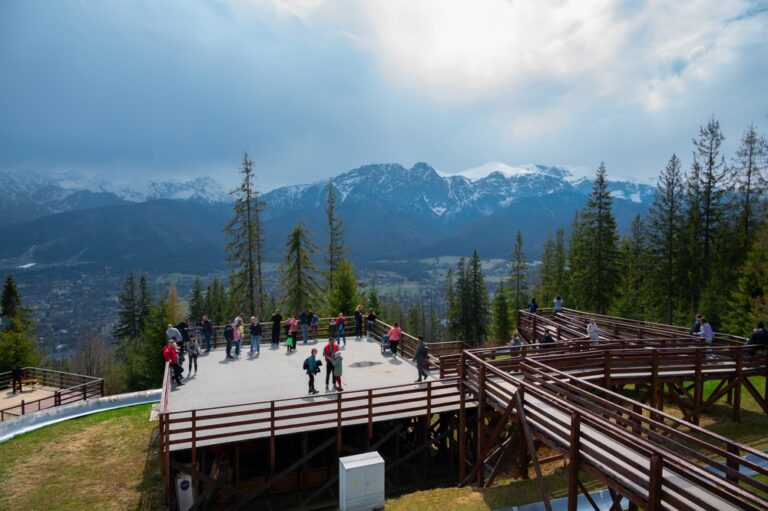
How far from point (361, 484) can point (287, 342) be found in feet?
44.9

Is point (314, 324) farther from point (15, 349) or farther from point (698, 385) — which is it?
point (15, 349)

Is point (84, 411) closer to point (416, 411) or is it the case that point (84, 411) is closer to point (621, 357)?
point (416, 411)

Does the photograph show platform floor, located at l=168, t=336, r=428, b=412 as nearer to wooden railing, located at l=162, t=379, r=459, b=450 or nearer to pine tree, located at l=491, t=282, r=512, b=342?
wooden railing, located at l=162, t=379, r=459, b=450

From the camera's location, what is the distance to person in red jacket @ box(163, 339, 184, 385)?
692 inches

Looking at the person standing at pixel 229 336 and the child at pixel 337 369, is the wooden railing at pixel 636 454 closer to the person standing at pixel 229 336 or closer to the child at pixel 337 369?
the child at pixel 337 369

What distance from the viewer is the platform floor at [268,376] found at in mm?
17469

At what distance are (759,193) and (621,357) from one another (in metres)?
28.7

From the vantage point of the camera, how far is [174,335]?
20703mm

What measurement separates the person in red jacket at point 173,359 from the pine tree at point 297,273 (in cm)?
2196

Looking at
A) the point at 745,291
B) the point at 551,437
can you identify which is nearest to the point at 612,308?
the point at 745,291

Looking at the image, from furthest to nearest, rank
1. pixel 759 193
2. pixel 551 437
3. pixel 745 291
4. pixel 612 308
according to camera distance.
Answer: pixel 612 308, pixel 759 193, pixel 745 291, pixel 551 437

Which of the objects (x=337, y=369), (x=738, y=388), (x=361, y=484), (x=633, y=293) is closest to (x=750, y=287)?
(x=633, y=293)

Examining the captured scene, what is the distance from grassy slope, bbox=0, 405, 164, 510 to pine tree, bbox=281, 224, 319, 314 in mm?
20720

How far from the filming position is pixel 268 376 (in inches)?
794
